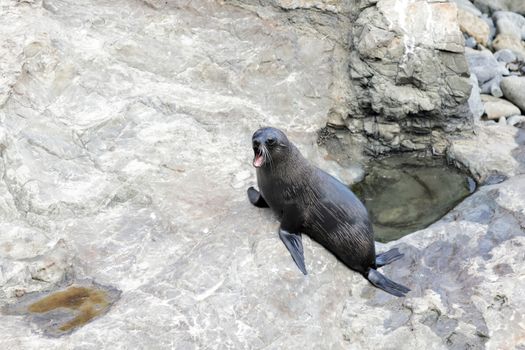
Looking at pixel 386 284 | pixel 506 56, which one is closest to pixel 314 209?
pixel 386 284

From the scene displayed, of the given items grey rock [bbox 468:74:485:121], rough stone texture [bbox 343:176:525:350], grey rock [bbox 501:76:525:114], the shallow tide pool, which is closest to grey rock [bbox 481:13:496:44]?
grey rock [bbox 501:76:525:114]

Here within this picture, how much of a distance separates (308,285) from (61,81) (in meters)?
3.69

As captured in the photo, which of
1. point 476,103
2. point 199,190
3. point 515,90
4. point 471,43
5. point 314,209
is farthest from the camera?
point 471,43

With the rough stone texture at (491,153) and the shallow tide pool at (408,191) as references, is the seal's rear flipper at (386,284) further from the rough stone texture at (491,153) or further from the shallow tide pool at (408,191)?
the rough stone texture at (491,153)

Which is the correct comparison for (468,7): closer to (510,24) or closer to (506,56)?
(510,24)

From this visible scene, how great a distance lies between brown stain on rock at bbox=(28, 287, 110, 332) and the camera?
16.8 feet

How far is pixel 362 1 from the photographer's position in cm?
847

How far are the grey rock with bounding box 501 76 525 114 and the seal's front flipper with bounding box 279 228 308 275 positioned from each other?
18.4 ft

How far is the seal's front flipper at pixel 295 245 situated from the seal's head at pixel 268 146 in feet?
2.16

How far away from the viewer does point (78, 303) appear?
530 centimetres

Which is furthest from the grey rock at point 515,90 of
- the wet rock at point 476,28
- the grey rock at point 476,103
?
the wet rock at point 476,28

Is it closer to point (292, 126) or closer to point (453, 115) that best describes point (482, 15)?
point (453, 115)

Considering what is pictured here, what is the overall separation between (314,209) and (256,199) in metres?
0.61

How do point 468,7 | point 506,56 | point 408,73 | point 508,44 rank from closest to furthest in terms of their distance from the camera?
point 408,73 → point 506,56 → point 508,44 → point 468,7
